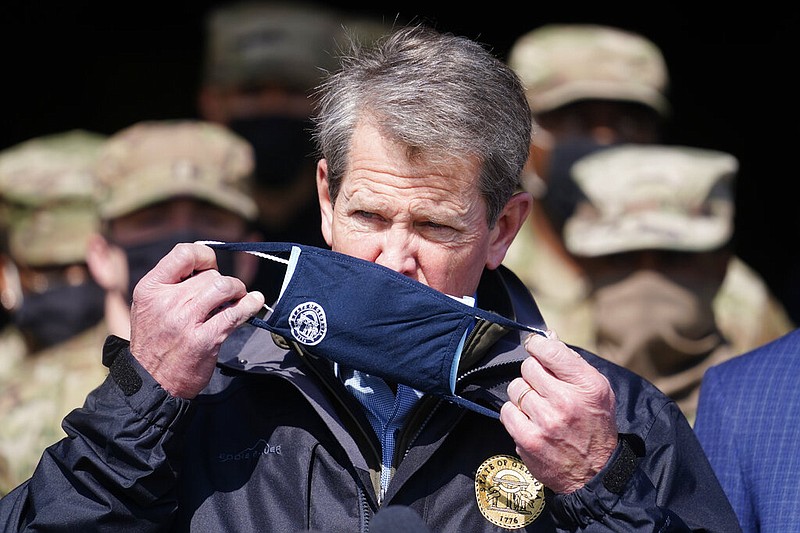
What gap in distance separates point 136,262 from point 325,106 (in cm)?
234

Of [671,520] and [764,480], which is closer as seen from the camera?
[671,520]

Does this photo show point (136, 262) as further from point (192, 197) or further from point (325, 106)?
point (325, 106)

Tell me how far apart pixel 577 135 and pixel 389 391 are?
292 cm

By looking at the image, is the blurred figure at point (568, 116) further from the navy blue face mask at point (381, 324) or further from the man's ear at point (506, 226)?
the navy blue face mask at point (381, 324)

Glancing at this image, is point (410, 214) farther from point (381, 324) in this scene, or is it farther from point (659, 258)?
point (659, 258)

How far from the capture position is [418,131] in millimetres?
2588

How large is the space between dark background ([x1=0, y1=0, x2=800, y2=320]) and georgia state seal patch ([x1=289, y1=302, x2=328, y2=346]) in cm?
444

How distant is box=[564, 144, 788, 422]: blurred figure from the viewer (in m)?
4.89

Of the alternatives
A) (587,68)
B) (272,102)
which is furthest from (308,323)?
(272,102)

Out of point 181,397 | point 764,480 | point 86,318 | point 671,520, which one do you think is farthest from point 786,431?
point 86,318

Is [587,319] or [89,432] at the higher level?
[89,432]

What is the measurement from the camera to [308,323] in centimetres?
253

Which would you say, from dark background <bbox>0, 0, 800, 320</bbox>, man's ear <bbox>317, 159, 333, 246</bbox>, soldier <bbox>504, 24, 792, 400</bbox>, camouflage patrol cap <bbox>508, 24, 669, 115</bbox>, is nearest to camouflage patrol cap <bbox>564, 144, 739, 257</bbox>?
soldier <bbox>504, 24, 792, 400</bbox>

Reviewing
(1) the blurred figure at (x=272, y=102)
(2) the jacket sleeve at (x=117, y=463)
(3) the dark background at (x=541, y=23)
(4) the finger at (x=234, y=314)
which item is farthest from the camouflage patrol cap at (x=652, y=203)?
(2) the jacket sleeve at (x=117, y=463)
